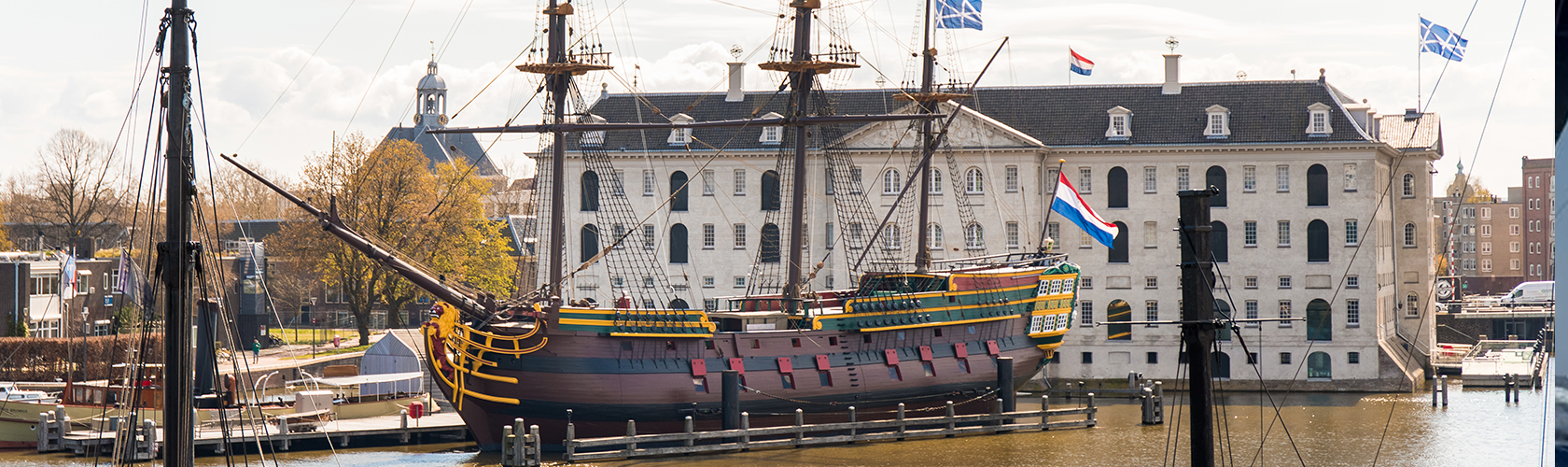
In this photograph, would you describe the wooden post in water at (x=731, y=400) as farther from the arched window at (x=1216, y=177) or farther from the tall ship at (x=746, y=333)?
the arched window at (x=1216, y=177)

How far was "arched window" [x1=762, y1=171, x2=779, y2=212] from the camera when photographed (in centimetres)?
6425

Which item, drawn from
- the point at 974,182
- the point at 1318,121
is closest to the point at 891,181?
the point at 974,182

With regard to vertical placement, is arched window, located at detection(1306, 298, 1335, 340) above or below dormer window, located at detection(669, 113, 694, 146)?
below

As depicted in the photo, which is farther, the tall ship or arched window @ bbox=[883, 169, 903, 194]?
arched window @ bbox=[883, 169, 903, 194]

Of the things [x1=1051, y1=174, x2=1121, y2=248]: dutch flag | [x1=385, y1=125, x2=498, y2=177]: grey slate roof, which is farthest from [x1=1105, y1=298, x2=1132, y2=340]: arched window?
[x1=385, y1=125, x2=498, y2=177]: grey slate roof

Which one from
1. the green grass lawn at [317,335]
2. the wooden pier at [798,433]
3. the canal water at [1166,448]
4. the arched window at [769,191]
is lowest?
the canal water at [1166,448]

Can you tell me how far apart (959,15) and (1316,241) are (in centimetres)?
1792

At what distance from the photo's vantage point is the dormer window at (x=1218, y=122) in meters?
61.7

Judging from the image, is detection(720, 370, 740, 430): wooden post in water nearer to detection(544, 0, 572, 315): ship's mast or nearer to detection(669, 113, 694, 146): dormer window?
detection(544, 0, 572, 315): ship's mast

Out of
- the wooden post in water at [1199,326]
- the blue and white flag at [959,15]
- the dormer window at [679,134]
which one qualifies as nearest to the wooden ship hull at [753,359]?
the blue and white flag at [959,15]

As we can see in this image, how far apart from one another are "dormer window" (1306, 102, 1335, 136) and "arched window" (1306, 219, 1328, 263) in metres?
3.41

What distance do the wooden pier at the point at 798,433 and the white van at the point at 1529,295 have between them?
2264 inches

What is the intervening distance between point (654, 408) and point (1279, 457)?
15.8 metres

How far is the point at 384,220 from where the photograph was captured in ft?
216
